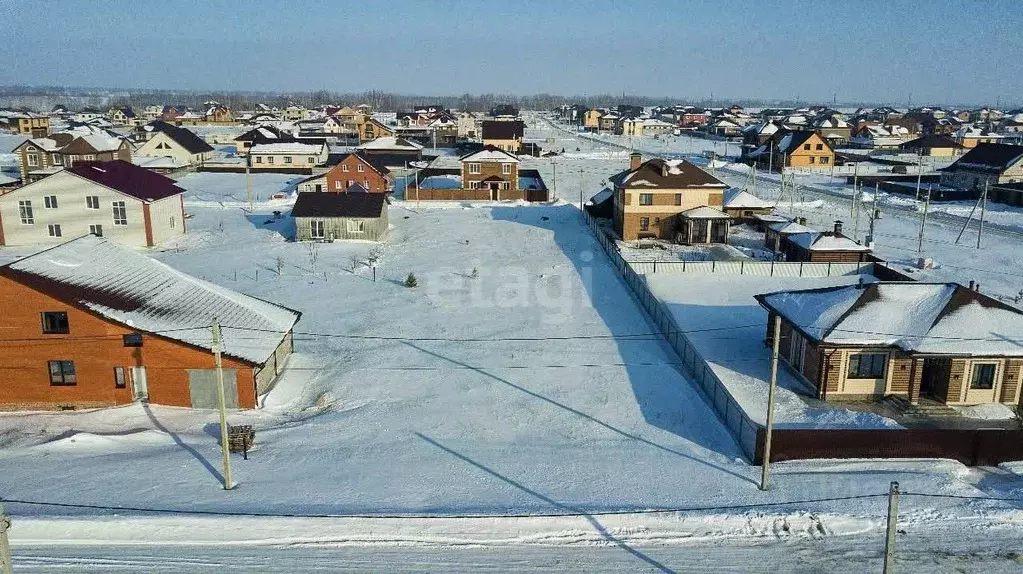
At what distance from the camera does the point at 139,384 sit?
66.6 ft

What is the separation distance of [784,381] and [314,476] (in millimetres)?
14196

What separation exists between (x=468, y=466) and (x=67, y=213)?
35540 millimetres

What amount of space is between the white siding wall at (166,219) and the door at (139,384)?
2434 centimetres

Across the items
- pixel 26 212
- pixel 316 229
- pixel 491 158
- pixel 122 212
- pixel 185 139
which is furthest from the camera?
pixel 185 139

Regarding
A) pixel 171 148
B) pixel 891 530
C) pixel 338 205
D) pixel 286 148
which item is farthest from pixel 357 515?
pixel 171 148

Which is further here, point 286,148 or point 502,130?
point 502,130

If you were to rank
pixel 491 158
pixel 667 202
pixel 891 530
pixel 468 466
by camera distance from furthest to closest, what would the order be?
pixel 491 158, pixel 667 202, pixel 468 466, pixel 891 530

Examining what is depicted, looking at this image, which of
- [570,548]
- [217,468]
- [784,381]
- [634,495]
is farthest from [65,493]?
[784,381]

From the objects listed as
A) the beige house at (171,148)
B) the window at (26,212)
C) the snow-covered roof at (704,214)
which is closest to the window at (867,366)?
the snow-covered roof at (704,214)

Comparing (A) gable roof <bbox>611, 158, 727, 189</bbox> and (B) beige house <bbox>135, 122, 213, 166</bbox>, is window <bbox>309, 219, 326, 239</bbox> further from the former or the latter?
(B) beige house <bbox>135, 122, 213, 166</bbox>

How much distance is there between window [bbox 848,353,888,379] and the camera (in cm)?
2084

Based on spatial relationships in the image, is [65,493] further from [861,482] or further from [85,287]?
[861,482]

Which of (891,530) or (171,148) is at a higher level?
(171,148)

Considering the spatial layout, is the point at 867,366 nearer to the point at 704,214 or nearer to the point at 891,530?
the point at 891,530
